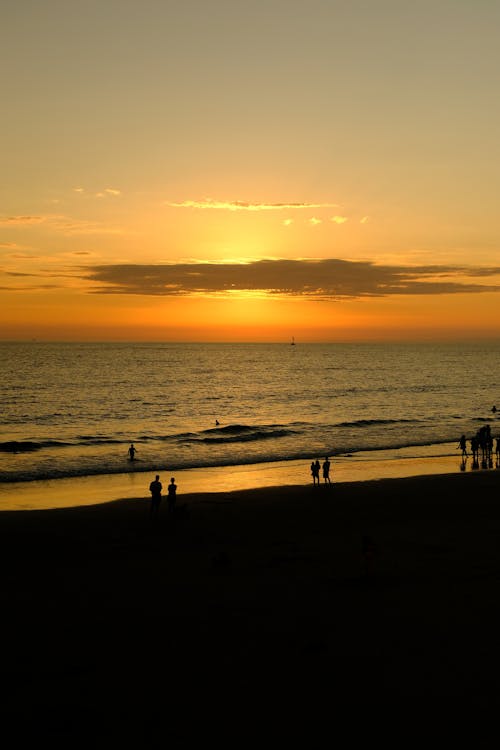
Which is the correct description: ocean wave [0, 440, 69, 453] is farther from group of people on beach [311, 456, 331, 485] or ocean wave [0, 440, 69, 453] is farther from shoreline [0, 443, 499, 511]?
group of people on beach [311, 456, 331, 485]

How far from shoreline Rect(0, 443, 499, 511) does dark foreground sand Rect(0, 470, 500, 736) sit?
7.73 meters

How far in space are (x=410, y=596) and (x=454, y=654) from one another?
2844 millimetres

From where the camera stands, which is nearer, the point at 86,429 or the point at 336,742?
the point at 336,742

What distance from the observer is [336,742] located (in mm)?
8680

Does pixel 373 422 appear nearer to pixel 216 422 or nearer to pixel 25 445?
pixel 216 422

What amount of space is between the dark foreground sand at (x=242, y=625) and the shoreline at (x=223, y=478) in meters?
7.73

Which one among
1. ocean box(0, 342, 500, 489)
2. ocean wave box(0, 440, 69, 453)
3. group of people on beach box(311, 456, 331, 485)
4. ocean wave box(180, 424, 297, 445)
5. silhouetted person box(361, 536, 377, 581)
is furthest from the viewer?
ocean wave box(180, 424, 297, 445)

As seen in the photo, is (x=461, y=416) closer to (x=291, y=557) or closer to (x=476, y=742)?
(x=291, y=557)

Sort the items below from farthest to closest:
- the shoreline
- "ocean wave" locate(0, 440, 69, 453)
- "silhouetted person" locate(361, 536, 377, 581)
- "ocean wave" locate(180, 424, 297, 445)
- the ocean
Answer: "ocean wave" locate(180, 424, 297, 445) < "ocean wave" locate(0, 440, 69, 453) < the ocean < the shoreline < "silhouetted person" locate(361, 536, 377, 581)

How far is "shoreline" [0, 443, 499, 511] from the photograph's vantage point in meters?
30.2

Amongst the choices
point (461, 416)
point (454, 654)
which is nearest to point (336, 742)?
point (454, 654)

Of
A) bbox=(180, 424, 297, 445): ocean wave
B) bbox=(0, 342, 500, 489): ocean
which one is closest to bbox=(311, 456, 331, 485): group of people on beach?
bbox=(0, 342, 500, 489): ocean

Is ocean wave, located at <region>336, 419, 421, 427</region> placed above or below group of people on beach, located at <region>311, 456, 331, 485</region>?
below


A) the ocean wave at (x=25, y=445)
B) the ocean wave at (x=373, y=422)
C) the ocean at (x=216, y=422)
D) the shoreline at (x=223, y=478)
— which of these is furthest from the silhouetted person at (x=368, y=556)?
the ocean wave at (x=373, y=422)
